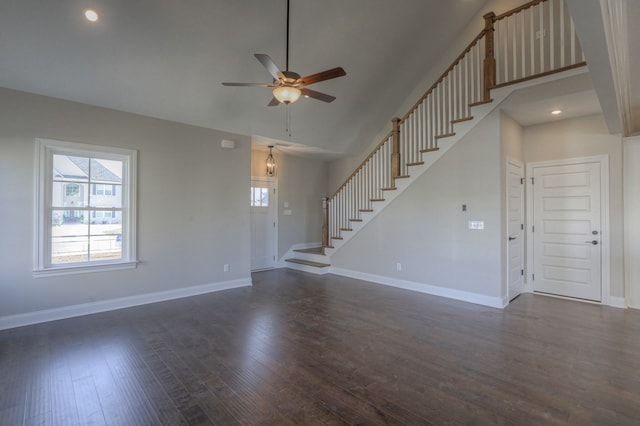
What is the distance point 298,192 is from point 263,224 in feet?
4.31

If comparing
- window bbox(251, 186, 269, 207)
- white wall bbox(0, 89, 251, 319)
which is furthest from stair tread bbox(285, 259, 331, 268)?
white wall bbox(0, 89, 251, 319)

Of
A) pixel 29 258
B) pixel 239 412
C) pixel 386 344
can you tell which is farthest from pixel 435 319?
pixel 29 258

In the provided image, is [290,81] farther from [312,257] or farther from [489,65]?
[312,257]

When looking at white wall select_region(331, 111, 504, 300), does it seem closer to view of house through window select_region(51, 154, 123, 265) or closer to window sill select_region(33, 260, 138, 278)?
window sill select_region(33, 260, 138, 278)

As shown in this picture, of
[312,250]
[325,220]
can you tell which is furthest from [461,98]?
[312,250]

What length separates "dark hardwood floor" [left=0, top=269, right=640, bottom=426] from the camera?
6.93 feet

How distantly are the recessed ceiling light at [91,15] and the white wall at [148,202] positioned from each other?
1.31 metres

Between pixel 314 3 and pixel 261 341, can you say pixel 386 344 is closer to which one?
pixel 261 341

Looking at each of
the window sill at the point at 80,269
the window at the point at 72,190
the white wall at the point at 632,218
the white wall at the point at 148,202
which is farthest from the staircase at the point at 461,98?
the window at the point at 72,190

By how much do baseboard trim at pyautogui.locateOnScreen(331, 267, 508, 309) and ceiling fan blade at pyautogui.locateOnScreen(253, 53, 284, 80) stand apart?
4.14 m

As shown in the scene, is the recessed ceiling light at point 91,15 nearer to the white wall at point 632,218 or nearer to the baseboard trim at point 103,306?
the baseboard trim at point 103,306

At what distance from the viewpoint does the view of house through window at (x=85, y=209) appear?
13.1ft

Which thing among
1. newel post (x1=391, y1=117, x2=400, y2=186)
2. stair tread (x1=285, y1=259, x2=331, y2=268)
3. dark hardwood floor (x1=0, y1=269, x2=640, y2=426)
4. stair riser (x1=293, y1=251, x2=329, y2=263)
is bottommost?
dark hardwood floor (x1=0, y1=269, x2=640, y2=426)

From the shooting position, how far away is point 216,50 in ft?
13.2
